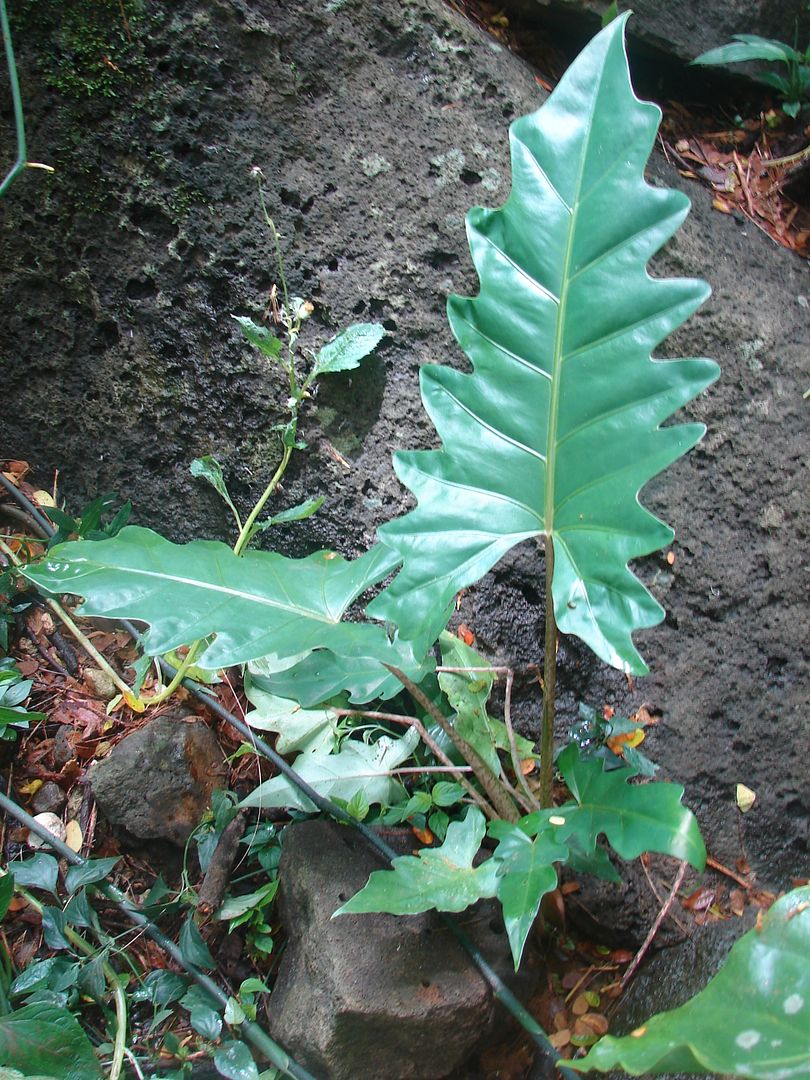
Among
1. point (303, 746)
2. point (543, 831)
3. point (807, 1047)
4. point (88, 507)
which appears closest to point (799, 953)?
point (807, 1047)

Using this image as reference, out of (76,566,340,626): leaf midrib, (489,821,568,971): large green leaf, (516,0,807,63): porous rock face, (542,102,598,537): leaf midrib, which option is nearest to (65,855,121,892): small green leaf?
(76,566,340,626): leaf midrib

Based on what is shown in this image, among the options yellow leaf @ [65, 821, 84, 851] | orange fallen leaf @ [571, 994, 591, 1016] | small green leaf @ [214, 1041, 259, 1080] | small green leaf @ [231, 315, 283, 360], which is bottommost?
yellow leaf @ [65, 821, 84, 851]

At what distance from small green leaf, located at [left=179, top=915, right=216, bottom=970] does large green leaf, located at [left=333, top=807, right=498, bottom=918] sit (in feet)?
0.98

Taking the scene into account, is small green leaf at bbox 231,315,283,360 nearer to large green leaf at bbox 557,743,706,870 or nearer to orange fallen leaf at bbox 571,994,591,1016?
large green leaf at bbox 557,743,706,870

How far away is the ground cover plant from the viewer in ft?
3.55

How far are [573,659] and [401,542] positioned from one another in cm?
60

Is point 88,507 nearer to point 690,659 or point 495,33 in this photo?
point 690,659

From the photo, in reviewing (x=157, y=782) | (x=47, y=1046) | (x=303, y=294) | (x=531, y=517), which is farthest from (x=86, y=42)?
(x=47, y=1046)

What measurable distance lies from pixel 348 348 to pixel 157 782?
94 centimetres

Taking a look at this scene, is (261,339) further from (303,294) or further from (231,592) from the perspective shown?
(231,592)

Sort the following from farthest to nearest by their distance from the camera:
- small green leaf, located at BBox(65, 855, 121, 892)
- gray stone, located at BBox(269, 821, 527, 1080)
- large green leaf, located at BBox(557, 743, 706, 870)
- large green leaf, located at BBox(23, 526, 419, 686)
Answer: small green leaf, located at BBox(65, 855, 121, 892) → gray stone, located at BBox(269, 821, 527, 1080) → large green leaf, located at BBox(23, 526, 419, 686) → large green leaf, located at BBox(557, 743, 706, 870)

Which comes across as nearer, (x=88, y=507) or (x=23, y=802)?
(x=23, y=802)

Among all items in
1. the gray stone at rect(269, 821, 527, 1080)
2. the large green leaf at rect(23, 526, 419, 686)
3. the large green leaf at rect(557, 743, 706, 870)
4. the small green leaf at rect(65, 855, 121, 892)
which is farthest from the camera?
the small green leaf at rect(65, 855, 121, 892)

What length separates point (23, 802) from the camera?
1.49 meters
